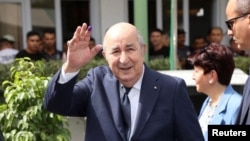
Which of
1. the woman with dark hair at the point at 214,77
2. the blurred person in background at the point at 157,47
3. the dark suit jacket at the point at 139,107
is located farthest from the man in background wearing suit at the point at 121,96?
the blurred person in background at the point at 157,47

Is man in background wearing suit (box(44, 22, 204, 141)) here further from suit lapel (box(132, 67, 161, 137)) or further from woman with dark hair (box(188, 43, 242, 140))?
woman with dark hair (box(188, 43, 242, 140))

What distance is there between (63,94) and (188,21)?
8.60m

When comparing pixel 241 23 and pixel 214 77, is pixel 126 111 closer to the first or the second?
pixel 241 23

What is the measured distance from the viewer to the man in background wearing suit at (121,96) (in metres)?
2.49

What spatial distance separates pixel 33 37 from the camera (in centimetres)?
828

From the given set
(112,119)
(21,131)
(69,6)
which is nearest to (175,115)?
(112,119)

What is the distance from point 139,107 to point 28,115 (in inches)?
53.3

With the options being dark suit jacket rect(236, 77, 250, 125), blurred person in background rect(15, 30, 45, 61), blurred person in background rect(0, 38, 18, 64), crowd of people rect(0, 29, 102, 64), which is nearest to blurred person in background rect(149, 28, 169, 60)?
crowd of people rect(0, 29, 102, 64)

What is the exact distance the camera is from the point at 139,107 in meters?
2.57

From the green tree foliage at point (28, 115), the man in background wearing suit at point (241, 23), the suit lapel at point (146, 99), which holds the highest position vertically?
the man in background wearing suit at point (241, 23)

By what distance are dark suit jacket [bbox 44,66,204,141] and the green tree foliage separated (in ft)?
3.68

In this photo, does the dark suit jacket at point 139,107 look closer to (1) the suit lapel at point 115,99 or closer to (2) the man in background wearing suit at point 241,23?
(1) the suit lapel at point 115,99

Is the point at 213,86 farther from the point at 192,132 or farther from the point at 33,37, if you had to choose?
the point at 33,37

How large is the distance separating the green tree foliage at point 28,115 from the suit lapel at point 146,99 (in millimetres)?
1296
